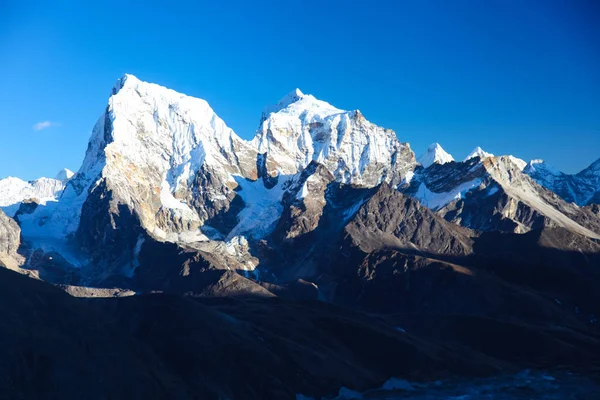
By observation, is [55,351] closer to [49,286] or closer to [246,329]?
[49,286]

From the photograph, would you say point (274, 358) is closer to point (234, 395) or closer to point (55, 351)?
point (234, 395)

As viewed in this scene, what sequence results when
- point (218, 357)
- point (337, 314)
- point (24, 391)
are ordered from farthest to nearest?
point (337, 314)
point (218, 357)
point (24, 391)

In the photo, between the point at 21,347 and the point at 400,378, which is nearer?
the point at 21,347

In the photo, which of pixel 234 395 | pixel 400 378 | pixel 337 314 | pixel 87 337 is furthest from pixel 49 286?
pixel 337 314

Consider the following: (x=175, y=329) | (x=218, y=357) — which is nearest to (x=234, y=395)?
(x=218, y=357)

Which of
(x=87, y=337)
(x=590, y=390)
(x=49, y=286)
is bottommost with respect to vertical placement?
(x=590, y=390)

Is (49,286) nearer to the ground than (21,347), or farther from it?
farther from it

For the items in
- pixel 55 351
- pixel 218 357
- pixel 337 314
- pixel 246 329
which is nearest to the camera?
pixel 55 351
